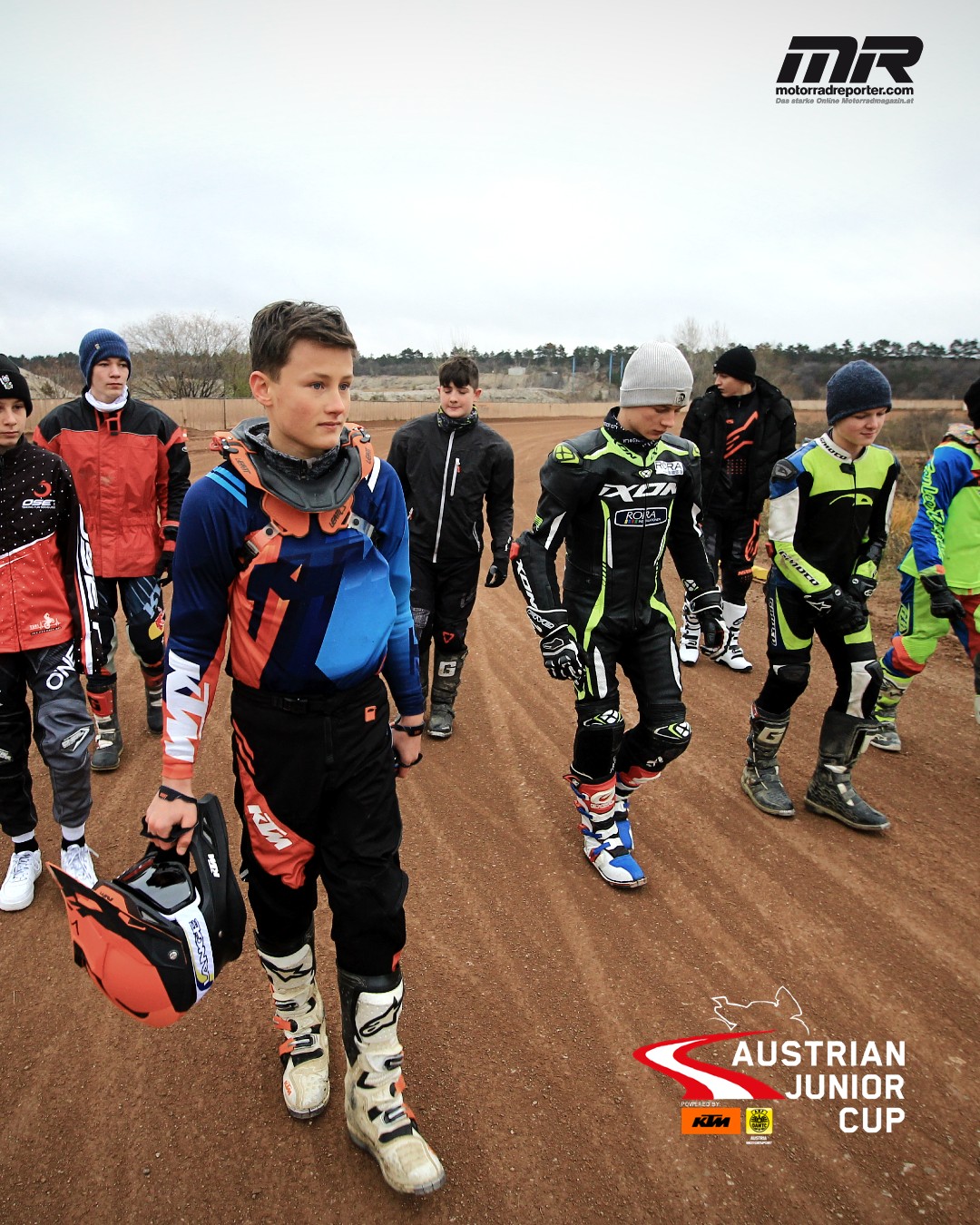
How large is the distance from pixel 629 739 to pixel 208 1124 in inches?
97.2

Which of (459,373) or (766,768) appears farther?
(459,373)

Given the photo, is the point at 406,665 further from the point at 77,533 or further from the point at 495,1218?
the point at 77,533

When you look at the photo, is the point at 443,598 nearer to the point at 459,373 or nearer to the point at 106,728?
the point at 459,373

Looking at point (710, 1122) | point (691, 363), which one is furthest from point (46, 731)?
point (691, 363)

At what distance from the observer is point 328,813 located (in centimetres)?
233

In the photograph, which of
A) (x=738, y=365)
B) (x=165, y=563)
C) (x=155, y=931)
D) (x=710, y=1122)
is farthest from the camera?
(x=738, y=365)

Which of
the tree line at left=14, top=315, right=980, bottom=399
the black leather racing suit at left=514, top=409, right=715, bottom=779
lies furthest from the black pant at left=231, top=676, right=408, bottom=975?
the tree line at left=14, top=315, right=980, bottom=399

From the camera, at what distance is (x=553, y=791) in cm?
481

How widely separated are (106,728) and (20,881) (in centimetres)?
152

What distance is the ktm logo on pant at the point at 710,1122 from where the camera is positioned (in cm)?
260

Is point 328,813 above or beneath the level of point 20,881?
above

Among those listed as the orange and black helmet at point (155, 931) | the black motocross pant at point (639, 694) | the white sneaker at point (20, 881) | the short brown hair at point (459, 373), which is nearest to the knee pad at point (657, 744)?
the black motocross pant at point (639, 694)

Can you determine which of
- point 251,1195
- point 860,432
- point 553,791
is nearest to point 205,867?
point 251,1195

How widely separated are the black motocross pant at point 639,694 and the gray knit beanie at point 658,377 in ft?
3.48
